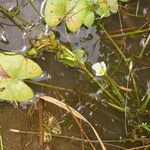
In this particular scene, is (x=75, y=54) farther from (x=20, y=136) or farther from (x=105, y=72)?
(x=20, y=136)

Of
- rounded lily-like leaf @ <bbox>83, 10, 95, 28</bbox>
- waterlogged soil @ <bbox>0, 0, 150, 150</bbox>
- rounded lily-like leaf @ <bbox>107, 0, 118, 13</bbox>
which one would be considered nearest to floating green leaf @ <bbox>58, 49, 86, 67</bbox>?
waterlogged soil @ <bbox>0, 0, 150, 150</bbox>

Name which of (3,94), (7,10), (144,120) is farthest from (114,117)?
(7,10)

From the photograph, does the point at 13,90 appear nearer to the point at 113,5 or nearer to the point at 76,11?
the point at 76,11

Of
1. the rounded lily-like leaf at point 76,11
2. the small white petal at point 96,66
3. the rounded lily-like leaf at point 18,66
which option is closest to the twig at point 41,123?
the rounded lily-like leaf at point 18,66

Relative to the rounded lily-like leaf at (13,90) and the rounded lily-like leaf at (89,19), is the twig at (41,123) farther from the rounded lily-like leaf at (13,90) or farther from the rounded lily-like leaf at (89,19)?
the rounded lily-like leaf at (89,19)

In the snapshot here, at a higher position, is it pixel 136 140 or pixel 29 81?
pixel 29 81

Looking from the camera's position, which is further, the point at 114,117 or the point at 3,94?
the point at 114,117
